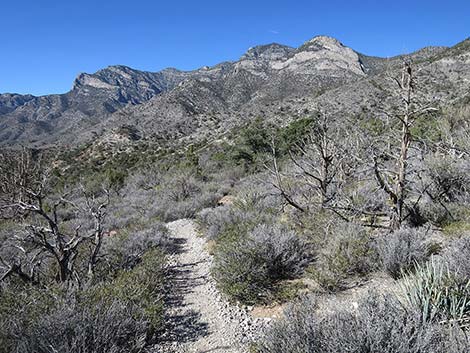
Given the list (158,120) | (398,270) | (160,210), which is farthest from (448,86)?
(158,120)

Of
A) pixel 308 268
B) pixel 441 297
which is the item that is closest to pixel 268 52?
pixel 308 268

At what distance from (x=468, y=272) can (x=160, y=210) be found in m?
10.4

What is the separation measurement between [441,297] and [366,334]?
4.19ft

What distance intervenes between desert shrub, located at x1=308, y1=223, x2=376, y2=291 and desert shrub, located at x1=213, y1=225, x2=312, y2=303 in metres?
0.44

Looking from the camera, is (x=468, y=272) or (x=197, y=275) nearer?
(x=468, y=272)

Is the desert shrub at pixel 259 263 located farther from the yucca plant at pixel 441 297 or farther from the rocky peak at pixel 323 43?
the rocky peak at pixel 323 43

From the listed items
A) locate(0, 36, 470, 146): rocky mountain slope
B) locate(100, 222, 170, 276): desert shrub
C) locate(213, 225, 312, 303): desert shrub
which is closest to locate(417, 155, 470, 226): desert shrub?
locate(0, 36, 470, 146): rocky mountain slope

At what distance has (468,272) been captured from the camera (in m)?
3.86

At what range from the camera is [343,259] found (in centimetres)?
521

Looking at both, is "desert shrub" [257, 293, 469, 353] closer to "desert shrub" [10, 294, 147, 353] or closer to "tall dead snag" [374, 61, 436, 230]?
"desert shrub" [10, 294, 147, 353]

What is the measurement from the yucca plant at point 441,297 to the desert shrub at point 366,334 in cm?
17

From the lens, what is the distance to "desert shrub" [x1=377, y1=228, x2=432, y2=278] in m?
4.86

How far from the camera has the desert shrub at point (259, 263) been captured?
16.8 feet

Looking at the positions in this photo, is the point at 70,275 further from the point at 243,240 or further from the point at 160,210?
the point at 160,210
